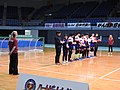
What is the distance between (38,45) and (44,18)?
1576cm

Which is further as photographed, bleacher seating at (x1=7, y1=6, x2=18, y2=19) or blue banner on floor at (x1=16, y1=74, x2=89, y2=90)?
bleacher seating at (x1=7, y1=6, x2=18, y2=19)

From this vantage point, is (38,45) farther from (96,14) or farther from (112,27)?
(96,14)

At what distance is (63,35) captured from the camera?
113 ft

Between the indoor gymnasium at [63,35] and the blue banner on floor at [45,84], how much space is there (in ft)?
13.5

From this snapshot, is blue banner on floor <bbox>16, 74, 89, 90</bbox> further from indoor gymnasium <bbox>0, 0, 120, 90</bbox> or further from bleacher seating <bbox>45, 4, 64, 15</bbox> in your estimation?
bleacher seating <bbox>45, 4, 64, 15</bbox>

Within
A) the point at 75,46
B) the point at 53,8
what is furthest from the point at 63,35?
the point at 75,46

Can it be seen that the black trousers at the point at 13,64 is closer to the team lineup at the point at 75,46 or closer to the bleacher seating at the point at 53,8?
the team lineup at the point at 75,46

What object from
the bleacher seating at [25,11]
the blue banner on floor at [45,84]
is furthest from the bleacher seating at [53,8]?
the blue banner on floor at [45,84]

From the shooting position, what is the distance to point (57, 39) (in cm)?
1341

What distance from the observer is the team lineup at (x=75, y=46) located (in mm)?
13672

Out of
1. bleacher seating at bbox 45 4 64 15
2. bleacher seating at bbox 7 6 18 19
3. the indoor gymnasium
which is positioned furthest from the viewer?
bleacher seating at bbox 45 4 64 15

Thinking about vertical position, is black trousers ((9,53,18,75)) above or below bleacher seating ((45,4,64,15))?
below

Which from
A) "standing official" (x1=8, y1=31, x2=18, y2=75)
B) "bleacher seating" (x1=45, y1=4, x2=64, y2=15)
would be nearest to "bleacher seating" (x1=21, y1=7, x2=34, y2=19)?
"bleacher seating" (x1=45, y1=4, x2=64, y2=15)

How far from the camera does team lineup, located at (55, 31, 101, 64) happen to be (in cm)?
1367
